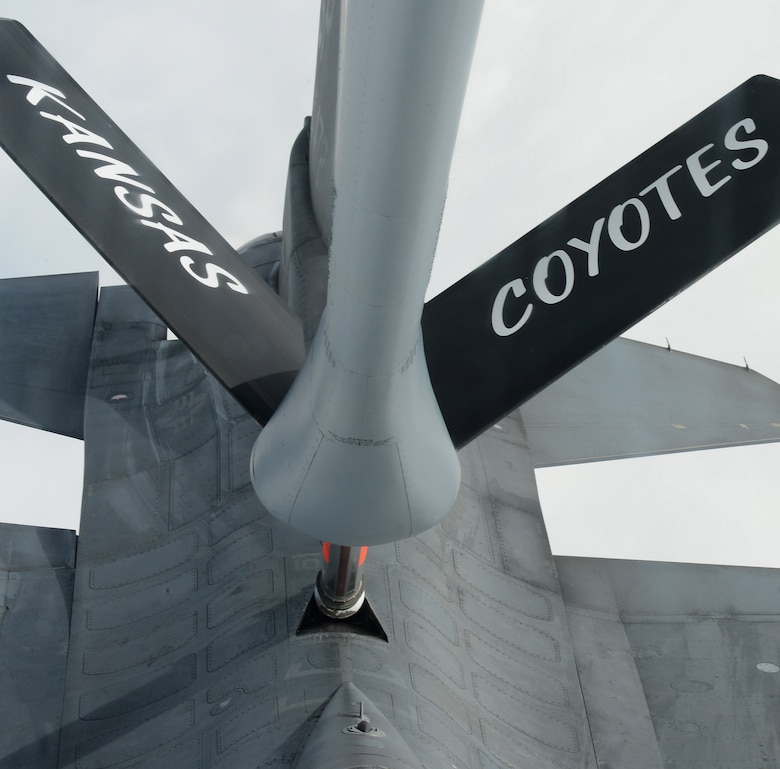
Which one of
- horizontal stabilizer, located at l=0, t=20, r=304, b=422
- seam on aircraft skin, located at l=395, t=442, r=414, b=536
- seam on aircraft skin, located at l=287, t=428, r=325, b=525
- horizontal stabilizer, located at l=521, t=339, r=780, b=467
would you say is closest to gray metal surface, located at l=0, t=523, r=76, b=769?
horizontal stabilizer, located at l=0, t=20, r=304, b=422

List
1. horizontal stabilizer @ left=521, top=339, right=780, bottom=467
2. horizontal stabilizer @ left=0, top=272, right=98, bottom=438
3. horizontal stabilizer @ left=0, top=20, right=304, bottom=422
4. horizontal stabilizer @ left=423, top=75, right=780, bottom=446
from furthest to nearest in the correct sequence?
horizontal stabilizer @ left=521, top=339, right=780, bottom=467 → horizontal stabilizer @ left=0, top=272, right=98, bottom=438 → horizontal stabilizer @ left=0, top=20, right=304, bottom=422 → horizontal stabilizer @ left=423, top=75, right=780, bottom=446

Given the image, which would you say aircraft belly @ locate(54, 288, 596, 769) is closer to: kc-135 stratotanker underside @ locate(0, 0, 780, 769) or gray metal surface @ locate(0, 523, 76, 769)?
kc-135 stratotanker underside @ locate(0, 0, 780, 769)

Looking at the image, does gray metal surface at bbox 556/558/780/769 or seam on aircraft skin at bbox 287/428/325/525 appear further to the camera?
gray metal surface at bbox 556/558/780/769

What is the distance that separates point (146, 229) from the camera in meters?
7.80

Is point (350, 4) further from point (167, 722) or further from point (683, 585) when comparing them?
point (683, 585)

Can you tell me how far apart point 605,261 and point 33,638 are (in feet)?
21.5

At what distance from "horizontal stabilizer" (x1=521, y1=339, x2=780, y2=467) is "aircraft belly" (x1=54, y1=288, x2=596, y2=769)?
72.2 inches

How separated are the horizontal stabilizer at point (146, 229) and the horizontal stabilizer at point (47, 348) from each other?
15.6 ft

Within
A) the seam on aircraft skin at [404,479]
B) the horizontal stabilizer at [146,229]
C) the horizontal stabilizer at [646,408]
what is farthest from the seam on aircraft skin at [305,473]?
the horizontal stabilizer at [646,408]

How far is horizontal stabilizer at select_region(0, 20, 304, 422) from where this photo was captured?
7125mm

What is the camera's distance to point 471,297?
7.13 metres

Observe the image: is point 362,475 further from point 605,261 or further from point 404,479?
point 605,261

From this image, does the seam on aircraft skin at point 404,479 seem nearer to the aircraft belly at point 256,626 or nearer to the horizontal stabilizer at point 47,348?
the aircraft belly at point 256,626

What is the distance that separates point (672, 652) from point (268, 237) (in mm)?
7786
